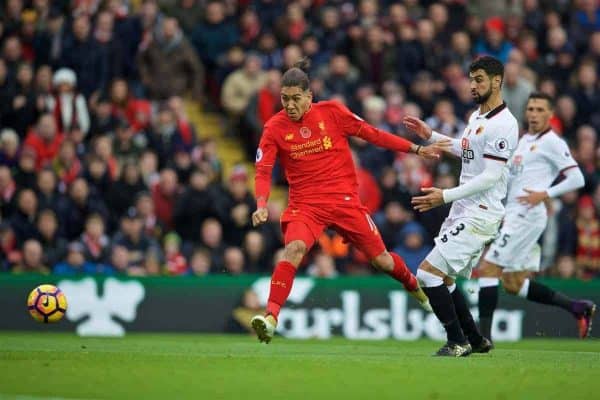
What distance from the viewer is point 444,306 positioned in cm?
1302

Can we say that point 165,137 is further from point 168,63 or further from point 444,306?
point 444,306

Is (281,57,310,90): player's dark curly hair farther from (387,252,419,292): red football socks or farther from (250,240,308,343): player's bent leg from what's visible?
(387,252,419,292): red football socks

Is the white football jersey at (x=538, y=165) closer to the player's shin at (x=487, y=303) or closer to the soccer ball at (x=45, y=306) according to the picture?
the player's shin at (x=487, y=303)

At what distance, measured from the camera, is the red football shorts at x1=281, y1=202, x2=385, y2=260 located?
1359 centimetres

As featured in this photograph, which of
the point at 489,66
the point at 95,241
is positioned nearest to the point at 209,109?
the point at 95,241

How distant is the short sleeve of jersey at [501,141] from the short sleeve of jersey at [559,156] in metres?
2.91

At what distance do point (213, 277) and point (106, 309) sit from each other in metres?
1.55

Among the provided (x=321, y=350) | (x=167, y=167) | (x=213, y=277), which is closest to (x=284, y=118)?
(x=321, y=350)

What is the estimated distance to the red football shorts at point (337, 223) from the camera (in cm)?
1359

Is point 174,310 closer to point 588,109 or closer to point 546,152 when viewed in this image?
point 546,152

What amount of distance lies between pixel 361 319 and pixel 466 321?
6159mm

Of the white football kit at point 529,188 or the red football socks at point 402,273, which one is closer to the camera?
the red football socks at point 402,273

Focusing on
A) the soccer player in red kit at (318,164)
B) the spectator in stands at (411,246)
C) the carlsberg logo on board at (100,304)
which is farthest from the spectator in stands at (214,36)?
the soccer player in red kit at (318,164)

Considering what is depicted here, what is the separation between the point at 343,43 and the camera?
77.6 ft
